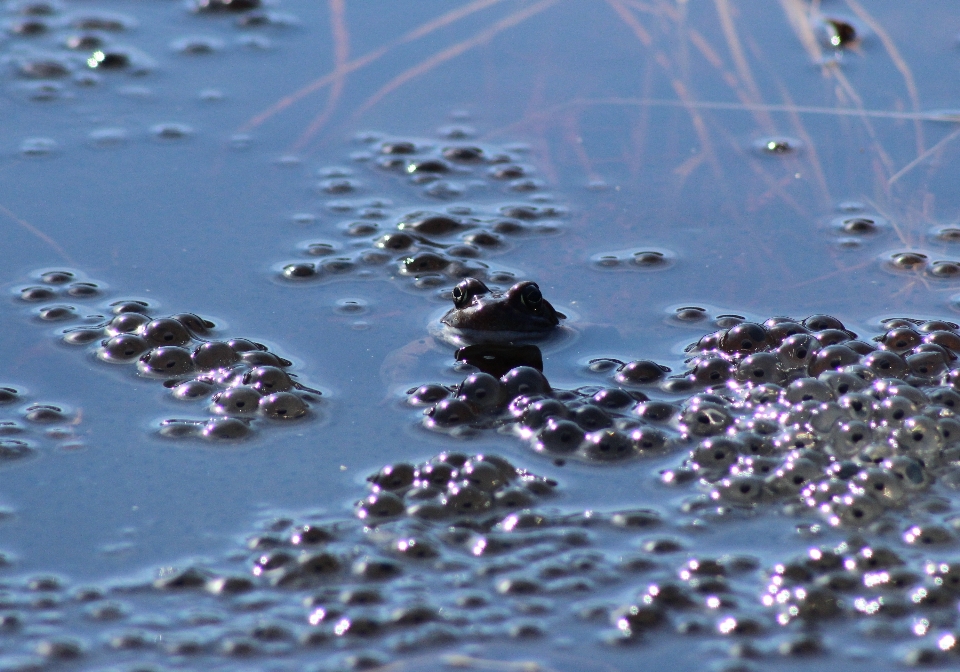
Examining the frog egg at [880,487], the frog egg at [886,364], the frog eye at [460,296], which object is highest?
the frog eye at [460,296]

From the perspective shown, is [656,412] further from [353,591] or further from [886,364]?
[353,591]

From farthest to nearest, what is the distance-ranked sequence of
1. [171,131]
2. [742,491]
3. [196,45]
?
1. [196,45]
2. [171,131]
3. [742,491]

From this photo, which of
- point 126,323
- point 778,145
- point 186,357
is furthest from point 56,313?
point 778,145

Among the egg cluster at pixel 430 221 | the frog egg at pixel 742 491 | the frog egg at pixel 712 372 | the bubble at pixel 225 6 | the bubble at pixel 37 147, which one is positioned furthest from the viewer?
the bubble at pixel 225 6

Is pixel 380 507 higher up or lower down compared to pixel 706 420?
lower down

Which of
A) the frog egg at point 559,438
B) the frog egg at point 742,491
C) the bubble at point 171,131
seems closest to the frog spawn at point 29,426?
the frog egg at point 559,438

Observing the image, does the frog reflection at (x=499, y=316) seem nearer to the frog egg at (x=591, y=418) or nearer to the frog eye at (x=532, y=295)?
the frog eye at (x=532, y=295)
